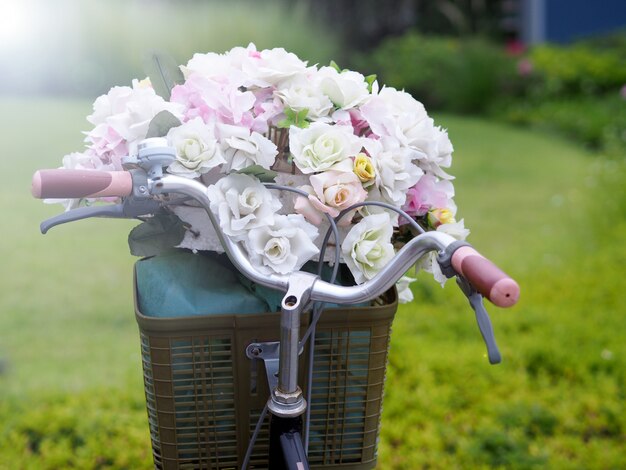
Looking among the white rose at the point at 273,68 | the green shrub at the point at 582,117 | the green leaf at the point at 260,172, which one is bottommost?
the green shrub at the point at 582,117

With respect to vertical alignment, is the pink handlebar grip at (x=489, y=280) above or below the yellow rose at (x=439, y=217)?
above

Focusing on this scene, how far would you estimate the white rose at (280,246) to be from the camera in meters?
1.21

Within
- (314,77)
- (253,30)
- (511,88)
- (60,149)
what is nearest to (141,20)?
(253,30)

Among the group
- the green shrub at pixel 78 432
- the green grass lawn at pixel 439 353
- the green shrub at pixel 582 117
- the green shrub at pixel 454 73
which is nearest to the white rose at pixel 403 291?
the green grass lawn at pixel 439 353

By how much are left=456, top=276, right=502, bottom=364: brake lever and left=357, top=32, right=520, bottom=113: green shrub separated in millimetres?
7957

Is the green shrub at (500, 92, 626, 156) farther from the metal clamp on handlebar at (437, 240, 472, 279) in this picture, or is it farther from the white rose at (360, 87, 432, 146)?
the metal clamp on handlebar at (437, 240, 472, 279)

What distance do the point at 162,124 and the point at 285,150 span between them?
0.24 meters

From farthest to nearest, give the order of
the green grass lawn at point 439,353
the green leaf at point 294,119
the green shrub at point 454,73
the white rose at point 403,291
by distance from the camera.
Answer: the green shrub at point 454,73 → the green grass lawn at point 439,353 → the white rose at point 403,291 → the green leaf at point 294,119

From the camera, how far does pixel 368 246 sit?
127 centimetres

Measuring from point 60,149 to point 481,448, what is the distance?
4496 mm

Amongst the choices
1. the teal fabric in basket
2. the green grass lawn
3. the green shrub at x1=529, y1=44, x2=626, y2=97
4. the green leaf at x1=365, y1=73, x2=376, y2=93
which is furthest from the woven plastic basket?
the green shrub at x1=529, y1=44, x2=626, y2=97

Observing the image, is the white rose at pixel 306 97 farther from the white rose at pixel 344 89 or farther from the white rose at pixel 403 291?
the white rose at pixel 403 291

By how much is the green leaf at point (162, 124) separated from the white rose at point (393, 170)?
308 millimetres

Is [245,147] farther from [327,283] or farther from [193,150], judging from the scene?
[327,283]
